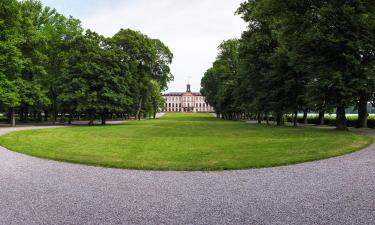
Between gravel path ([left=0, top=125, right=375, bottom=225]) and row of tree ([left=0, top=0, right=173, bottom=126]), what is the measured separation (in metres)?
27.5

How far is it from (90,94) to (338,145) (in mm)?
29699

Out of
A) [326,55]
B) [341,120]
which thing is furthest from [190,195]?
[341,120]

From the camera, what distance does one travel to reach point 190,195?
7250 mm

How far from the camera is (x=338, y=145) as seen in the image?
1476 centimetres

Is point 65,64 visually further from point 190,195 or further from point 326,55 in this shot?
point 190,195

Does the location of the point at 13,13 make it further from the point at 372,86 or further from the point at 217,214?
the point at 217,214

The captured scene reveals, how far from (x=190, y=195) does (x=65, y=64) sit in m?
Answer: 36.2

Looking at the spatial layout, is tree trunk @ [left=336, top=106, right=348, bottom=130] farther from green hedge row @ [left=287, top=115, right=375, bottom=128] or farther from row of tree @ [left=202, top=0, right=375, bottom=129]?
green hedge row @ [left=287, top=115, right=375, bottom=128]

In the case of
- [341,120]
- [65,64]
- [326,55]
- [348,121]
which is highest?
[65,64]

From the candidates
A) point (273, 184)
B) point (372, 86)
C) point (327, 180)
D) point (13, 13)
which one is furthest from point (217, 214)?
point (13, 13)

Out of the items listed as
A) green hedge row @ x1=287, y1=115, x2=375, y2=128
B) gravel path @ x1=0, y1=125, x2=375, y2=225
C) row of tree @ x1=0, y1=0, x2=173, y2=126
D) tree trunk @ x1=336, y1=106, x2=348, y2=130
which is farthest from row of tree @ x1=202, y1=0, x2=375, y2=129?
row of tree @ x1=0, y1=0, x2=173, y2=126

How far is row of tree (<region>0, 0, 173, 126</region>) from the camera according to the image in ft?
→ 115

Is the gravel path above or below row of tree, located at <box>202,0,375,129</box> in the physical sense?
below

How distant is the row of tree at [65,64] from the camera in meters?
35.0
